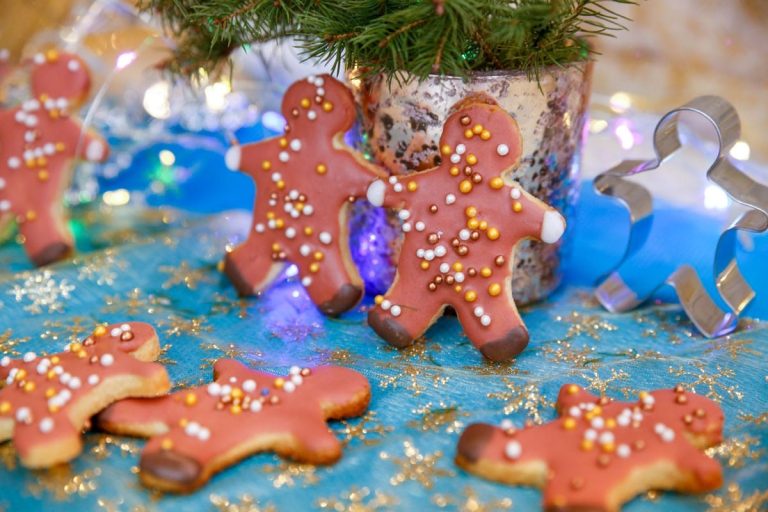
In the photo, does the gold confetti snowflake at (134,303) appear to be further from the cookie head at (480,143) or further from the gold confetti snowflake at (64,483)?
the cookie head at (480,143)

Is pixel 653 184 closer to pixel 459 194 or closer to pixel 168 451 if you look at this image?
pixel 459 194

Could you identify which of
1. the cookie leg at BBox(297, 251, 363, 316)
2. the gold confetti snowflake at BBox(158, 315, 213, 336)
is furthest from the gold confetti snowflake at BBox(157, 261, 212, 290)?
the cookie leg at BBox(297, 251, 363, 316)

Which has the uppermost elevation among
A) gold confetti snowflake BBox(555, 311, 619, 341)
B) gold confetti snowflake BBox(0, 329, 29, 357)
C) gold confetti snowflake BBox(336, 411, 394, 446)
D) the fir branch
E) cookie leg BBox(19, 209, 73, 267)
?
the fir branch

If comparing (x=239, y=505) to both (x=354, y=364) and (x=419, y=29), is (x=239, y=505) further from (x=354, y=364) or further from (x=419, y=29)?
(x=419, y=29)

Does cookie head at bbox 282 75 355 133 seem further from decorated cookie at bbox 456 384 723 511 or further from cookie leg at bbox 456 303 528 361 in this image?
decorated cookie at bbox 456 384 723 511

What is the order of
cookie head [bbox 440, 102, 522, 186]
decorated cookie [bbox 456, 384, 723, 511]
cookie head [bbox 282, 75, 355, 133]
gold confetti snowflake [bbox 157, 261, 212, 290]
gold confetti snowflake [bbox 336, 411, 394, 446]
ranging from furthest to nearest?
gold confetti snowflake [bbox 157, 261, 212, 290] → cookie head [bbox 282, 75, 355, 133] → cookie head [bbox 440, 102, 522, 186] → gold confetti snowflake [bbox 336, 411, 394, 446] → decorated cookie [bbox 456, 384, 723, 511]

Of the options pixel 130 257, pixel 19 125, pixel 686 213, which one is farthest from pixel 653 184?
pixel 19 125
